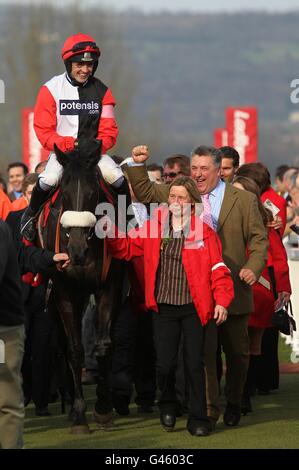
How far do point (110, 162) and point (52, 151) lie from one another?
50cm

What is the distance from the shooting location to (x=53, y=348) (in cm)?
1242

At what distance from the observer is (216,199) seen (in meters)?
11.4

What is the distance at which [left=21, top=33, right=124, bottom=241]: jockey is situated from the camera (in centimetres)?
1143

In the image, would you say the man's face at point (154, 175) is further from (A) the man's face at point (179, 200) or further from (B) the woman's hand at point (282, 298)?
(A) the man's face at point (179, 200)

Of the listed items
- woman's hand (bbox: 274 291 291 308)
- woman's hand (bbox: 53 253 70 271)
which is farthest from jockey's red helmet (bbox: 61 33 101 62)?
woman's hand (bbox: 274 291 291 308)

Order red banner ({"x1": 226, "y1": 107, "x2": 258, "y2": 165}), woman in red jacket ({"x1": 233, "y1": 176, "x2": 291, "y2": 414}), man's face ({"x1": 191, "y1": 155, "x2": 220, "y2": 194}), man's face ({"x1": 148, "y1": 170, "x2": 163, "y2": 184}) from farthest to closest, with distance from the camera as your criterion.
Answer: red banner ({"x1": 226, "y1": 107, "x2": 258, "y2": 165})
man's face ({"x1": 148, "y1": 170, "x2": 163, "y2": 184})
woman in red jacket ({"x1": 233, "y1": 176, "x2": 291, "y2": 414})
man's face ({"x1": 191, "y1": 155, "x2": 220, "y2": 194})

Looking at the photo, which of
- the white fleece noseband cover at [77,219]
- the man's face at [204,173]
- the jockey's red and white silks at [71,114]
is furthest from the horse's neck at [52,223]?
the man's face at [204,173]

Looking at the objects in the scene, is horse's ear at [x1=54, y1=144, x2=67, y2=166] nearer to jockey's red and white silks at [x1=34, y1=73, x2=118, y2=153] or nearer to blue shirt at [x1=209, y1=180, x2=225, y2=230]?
jockey's red and white silks at [x1=34, y1=73, x2=118, y2=153]

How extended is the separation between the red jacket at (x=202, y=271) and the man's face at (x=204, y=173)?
64cm

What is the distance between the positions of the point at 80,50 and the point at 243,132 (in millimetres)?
17742

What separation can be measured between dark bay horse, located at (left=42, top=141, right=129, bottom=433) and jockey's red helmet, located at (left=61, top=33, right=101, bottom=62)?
A: 830mm

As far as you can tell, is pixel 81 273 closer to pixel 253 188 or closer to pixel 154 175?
pixel 253 188

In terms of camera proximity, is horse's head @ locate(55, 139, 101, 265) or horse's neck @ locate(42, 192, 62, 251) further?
horse's neck @ locate(42, 192, 62, 251)

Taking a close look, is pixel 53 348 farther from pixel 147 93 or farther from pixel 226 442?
pixel 147 93
